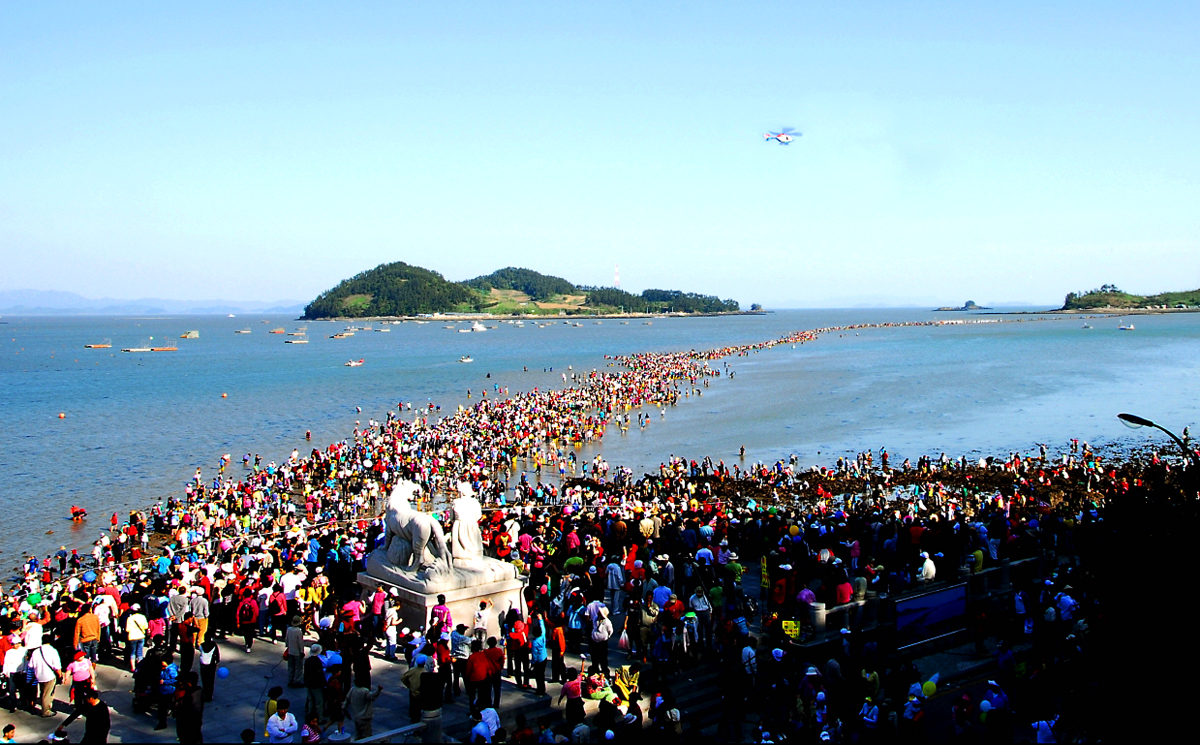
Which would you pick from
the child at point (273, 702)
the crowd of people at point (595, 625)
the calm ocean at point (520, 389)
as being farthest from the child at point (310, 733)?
the calm ocean at point (520, 389)

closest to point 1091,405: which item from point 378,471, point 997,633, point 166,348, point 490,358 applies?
point 378,471

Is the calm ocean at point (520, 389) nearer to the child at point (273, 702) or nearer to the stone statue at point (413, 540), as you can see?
the stone statue at point (413, 540)

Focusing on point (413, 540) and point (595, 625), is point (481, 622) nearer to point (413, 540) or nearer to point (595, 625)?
point (595, 625)

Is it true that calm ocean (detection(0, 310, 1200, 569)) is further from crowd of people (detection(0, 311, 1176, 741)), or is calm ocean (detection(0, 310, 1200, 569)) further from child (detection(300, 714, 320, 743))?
child (detection(300, 714, 320, 743))

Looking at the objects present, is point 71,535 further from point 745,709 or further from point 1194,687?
point 1194,687

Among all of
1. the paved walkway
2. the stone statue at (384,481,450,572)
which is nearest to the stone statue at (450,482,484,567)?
the stone statue at (384,481,450,572)
